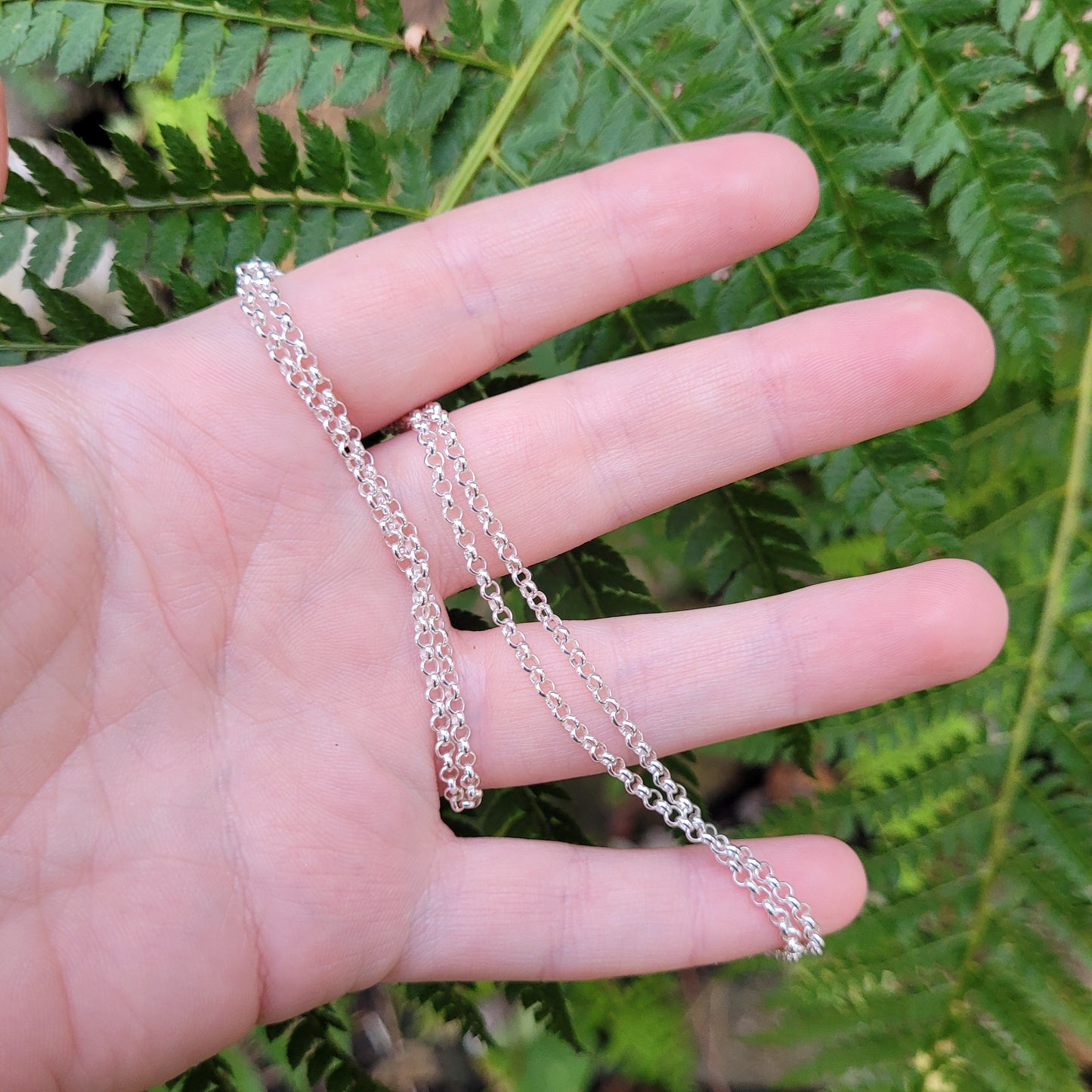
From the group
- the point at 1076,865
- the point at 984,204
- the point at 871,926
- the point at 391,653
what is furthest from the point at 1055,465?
the point at 391,653

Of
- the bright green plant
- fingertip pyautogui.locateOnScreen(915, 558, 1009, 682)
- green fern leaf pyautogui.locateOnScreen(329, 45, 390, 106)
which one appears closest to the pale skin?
fingertip pyautogui.locateOnScreen(915, 558, 1009, 682)

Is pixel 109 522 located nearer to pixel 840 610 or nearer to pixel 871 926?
pixel 840 610

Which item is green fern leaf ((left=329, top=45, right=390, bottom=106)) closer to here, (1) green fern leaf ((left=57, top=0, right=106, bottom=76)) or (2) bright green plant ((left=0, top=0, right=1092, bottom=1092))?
(2) bright green plant ((left=0, top=0, right=1092, bottom=1092))

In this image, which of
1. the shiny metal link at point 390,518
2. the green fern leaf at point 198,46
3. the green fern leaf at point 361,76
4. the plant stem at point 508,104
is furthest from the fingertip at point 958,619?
the green fern leaf at point 198,46

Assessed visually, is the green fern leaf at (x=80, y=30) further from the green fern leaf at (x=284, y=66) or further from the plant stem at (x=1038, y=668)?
the plant stem at (x=1038, y=668)

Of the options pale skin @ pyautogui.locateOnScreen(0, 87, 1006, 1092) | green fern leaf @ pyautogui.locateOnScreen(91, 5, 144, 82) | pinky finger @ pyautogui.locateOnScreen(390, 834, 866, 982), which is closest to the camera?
pale skin @ pyautogui.locateOnScreen(0, 87, 1006, 1092)

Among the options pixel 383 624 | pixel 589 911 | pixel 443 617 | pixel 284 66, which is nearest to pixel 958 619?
pixel 589 911

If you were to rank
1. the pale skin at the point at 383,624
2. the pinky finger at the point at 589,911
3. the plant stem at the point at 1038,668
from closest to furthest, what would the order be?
the pale skin at the point at 383,624, the pinky finger at the point at 589,911, the plant stem at the point at 1038,668
